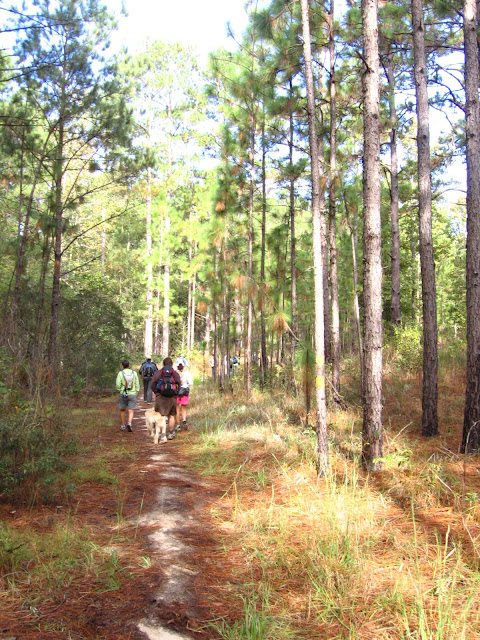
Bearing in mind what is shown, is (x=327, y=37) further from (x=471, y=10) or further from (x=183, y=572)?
(x=183, y=572)

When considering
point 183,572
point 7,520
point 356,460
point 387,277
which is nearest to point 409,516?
point 356,460

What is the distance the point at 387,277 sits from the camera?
106ft

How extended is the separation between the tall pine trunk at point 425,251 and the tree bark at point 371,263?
9.67 ft

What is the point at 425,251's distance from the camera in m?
9.09

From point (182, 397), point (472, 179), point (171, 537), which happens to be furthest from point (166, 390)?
point (472, 179)

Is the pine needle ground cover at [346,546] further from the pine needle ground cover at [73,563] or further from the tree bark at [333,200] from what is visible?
the tree bark at [333,200]

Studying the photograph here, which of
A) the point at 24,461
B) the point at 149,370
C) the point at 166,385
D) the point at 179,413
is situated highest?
the point at 149,370

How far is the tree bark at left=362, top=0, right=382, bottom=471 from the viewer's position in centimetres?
634

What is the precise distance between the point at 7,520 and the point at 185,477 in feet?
8.93

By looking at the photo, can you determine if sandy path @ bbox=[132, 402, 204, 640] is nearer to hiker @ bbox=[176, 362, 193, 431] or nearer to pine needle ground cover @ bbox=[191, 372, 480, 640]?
pine needle ground cover @ bbox=[191, 372, 480, 640]

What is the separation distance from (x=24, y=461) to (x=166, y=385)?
15.8ft

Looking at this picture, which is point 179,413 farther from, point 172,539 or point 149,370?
point 172,539

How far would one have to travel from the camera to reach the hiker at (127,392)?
1123cm

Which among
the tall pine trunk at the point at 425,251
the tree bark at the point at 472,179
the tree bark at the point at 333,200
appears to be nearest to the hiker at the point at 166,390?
the tree bark at the point at 333,200
